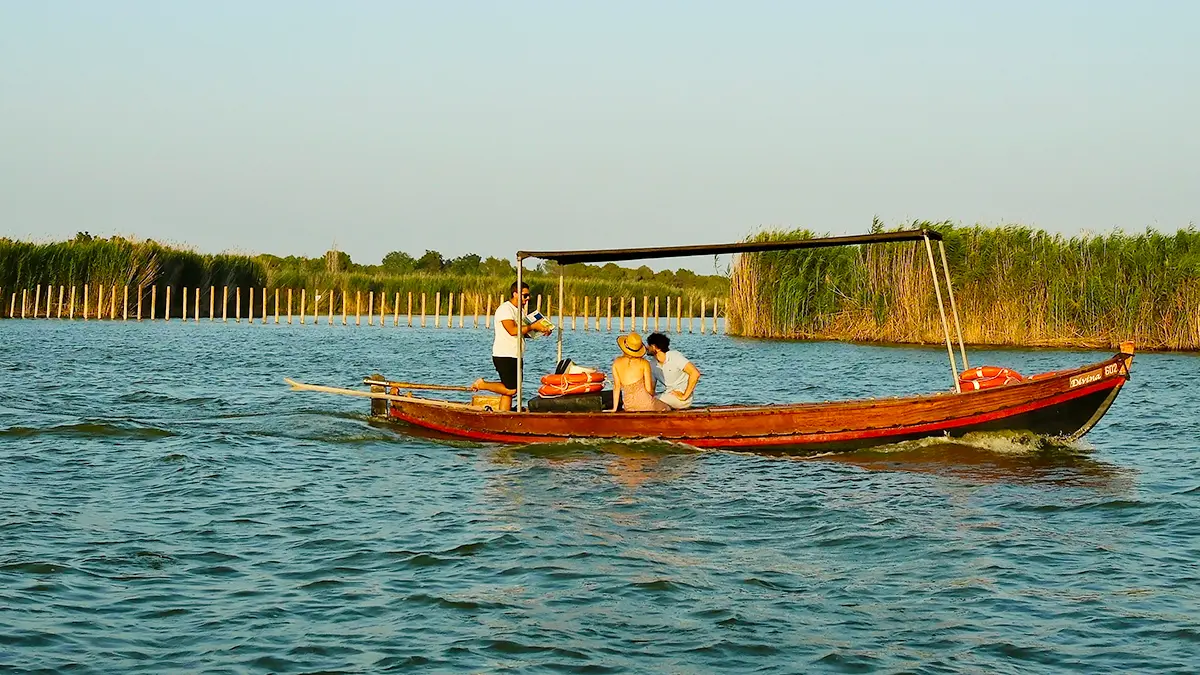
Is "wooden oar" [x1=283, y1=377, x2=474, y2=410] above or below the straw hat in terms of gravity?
below

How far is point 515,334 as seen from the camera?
16188 millimetres

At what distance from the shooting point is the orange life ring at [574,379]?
15.4m

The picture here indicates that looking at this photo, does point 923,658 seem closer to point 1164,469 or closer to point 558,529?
point 558,529

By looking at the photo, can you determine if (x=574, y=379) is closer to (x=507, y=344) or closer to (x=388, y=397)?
(x=507, y=344)

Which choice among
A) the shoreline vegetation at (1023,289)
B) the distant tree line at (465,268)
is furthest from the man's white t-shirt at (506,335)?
the distant tree line at (465,268)

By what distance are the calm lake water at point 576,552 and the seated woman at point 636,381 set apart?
0.57 metres

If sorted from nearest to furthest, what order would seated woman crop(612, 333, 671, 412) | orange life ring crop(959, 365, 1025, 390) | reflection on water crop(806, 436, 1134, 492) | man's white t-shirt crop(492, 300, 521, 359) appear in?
reflection on water crop(806, 436, 1134, 492)
orange life ring crop(959, 365, 1025, 390)
seated woman crop(612, 333, 671, 412)
man's white t-shirt crop(492, 300, 521, 359)

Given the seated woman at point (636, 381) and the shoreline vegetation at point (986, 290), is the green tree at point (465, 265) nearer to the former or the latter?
the shoreline vegetation at point (986, 290)

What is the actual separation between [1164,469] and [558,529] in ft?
24.1

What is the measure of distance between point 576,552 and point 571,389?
5592mm

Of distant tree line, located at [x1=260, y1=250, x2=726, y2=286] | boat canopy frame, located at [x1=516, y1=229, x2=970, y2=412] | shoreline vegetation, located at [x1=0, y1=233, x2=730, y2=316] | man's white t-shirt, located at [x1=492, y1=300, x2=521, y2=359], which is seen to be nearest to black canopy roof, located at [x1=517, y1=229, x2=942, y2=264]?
boat canopy frame, located at [x1=516, y1=229, x2=970, y2=412]

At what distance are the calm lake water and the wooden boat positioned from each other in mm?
233

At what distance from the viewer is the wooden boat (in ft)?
46.2

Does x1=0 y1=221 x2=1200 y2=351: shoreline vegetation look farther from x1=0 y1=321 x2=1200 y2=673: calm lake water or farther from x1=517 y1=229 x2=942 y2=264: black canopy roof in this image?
x1=517 y1=229 x2=942 y2=264: black canopy roof
